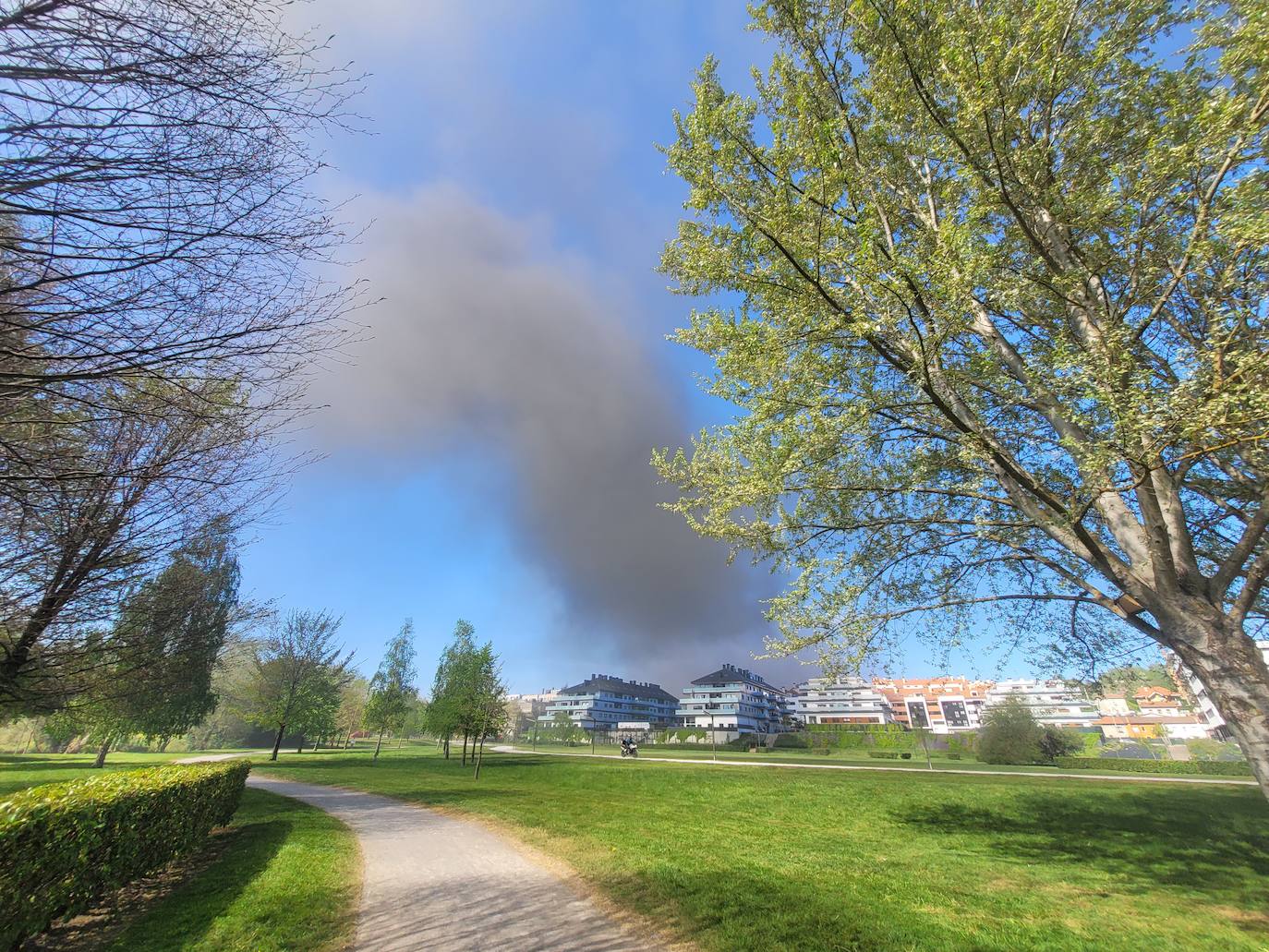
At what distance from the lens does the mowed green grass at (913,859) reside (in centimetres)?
560

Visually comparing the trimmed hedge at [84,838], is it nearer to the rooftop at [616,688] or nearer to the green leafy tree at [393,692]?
the green leafy tree at [393,692]

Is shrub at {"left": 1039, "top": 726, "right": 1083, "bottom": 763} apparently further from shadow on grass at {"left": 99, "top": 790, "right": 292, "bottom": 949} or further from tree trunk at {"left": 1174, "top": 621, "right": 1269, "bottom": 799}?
shadow on grass at {"left": 99, "top": 790, "right": 292, "bottom": 949}

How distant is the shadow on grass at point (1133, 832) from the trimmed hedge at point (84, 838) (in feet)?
44.3

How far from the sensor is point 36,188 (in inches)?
97.2

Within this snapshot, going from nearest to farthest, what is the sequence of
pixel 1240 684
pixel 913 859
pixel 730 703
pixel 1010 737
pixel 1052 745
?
pixel 1240 684 < pixel 913 859 < pixel 1010 737 < pixel 1052 745 < pixel 730 703

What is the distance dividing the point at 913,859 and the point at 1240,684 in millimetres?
5841

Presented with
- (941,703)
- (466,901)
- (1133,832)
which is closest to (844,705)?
(941,703)

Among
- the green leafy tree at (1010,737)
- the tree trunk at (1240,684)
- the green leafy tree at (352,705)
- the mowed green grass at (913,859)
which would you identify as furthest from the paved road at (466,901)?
the green leafy tree at (352,705)

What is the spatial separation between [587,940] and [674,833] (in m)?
5.83

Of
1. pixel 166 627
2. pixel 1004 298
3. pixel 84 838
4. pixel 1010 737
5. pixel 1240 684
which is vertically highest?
pixel 1004 298

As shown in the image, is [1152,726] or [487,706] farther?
[1152,726]

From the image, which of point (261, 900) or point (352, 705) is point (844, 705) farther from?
point (261, 900)

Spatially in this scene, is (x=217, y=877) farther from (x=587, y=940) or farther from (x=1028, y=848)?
(x=1028, y=848)

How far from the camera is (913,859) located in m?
8.71
